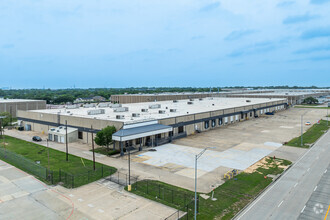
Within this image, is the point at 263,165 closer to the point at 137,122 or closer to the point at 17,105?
the point at 137,122

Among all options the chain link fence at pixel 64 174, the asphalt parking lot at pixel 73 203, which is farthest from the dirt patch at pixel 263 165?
the chain link fence at pixel 64 174

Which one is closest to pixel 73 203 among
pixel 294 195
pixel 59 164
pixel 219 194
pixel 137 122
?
pixel 59 164

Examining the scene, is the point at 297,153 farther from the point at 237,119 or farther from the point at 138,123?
the point at 237,119

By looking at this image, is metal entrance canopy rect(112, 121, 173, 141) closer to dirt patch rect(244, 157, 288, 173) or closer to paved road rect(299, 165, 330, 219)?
dirt patch rect(244, 157, 288, 173)

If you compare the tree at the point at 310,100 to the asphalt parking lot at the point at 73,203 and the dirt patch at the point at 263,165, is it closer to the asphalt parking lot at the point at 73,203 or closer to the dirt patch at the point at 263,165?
the dirt patch at the point at 263,165

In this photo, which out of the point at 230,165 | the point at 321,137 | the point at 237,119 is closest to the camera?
the point at 230,165

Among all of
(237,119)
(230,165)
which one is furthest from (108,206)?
(237,119)
